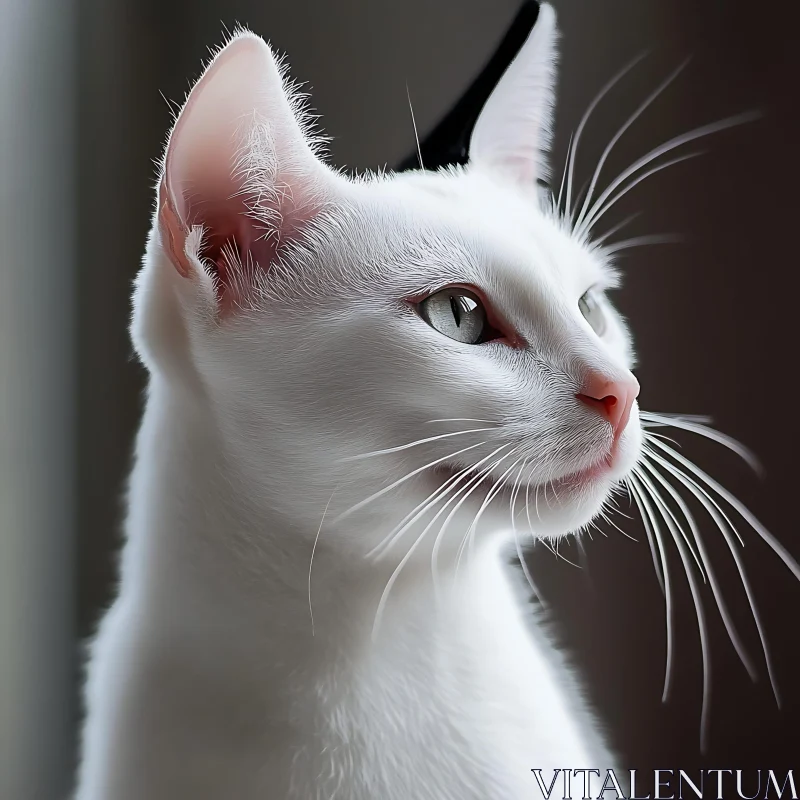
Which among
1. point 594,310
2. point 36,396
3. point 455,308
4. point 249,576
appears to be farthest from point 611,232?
point 36,396

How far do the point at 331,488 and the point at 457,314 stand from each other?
0.12 m

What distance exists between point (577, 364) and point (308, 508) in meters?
0.17

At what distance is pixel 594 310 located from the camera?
58cm

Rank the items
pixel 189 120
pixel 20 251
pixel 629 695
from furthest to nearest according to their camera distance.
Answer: pixel 629 695, pixel 20 251, pixel 189 120

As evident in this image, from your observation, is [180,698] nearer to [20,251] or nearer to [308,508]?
[308,508]

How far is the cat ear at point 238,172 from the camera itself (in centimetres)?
44

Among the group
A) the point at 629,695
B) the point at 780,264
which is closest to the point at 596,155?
the point at 780,264

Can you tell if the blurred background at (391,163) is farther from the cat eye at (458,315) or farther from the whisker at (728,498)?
the cat eye at (458,315)

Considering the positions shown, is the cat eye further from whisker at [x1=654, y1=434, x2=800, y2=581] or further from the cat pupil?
whisker at [x1=654, y1=434, x2=800, y2=581]

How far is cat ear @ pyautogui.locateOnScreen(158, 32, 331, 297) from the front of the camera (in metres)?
0.44

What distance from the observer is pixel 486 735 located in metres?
0.53

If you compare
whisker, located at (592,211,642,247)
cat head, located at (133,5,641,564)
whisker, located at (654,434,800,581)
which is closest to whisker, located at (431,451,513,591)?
cat head, located at (133,5,641,564)

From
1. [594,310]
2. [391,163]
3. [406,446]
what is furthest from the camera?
[391,163]

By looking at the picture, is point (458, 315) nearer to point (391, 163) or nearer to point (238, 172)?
point (238, 172)
